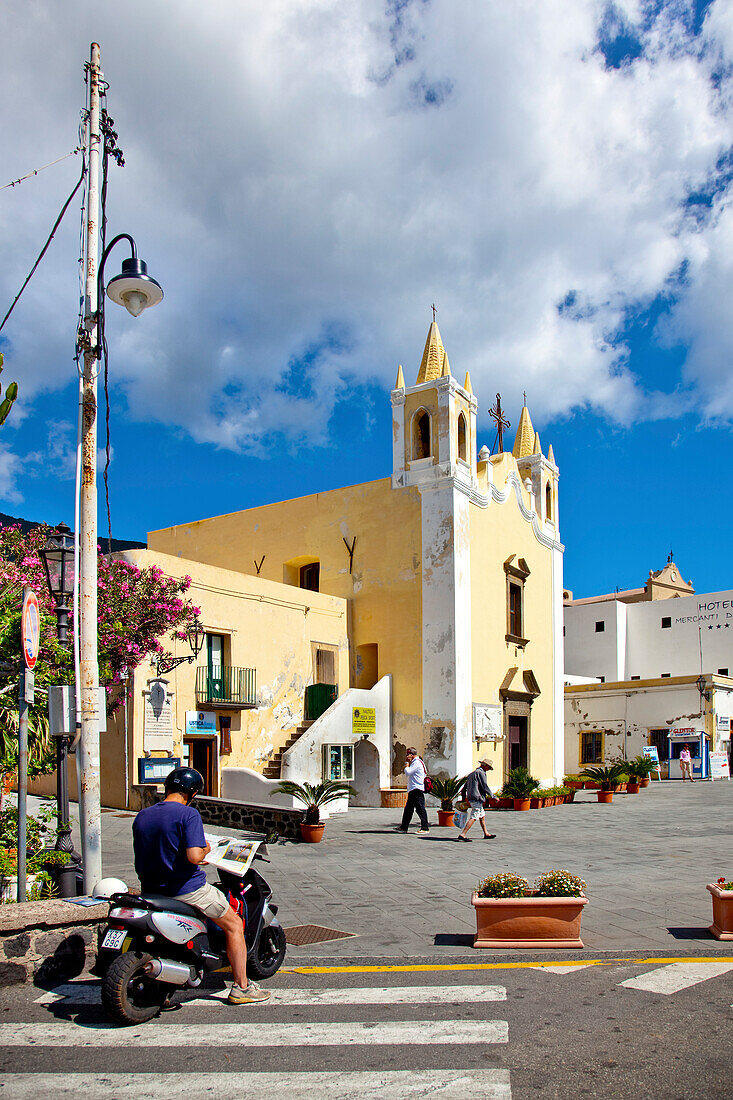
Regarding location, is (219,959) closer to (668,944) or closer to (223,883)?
(223,883)

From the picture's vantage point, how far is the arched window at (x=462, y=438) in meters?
28.0

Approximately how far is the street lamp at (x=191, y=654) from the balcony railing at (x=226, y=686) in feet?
1.92

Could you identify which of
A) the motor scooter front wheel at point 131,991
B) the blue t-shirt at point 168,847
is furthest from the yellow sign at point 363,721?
the motor scooter front wheel at point 131,991

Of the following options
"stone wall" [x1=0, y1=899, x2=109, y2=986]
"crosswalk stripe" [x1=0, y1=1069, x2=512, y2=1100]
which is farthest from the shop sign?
"crosswalk stripe" [x1=0, y1=1069, x2=512, y2=1100]

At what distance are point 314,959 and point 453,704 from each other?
18.9m

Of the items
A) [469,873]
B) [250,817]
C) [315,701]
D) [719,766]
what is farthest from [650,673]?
[469,873]

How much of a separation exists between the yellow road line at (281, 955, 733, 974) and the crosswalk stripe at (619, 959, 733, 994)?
12cm

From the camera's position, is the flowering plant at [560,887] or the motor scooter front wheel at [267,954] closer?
the motor scooter front wheel at [267,954]

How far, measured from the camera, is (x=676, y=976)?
6414 millimetres

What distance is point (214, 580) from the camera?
21969mm

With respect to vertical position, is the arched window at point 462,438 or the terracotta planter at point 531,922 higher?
→ the arched window at point 462,438

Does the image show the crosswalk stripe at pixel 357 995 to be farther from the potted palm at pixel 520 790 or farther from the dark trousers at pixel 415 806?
the potted palm at pixel 520 790

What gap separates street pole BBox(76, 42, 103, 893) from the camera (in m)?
8.23

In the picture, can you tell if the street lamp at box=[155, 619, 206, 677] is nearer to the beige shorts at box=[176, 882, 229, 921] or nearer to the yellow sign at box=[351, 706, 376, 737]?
the yellow sign at box=[351, 706, 376, 737]
